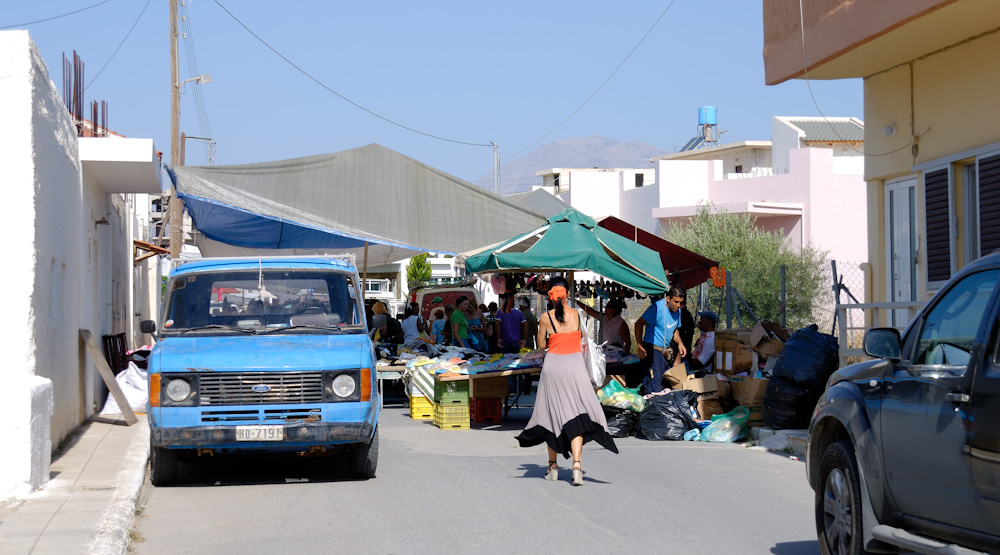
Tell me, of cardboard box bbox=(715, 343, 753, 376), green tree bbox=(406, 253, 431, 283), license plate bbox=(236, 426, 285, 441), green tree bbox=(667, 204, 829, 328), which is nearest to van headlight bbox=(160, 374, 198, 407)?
license plate bbox=(236, 426, 285, 441)

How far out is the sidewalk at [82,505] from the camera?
638 cm

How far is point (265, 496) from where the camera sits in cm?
872

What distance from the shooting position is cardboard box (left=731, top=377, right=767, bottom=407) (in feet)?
42.3

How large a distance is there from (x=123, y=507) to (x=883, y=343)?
5612 mm

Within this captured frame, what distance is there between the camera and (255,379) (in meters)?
8.73

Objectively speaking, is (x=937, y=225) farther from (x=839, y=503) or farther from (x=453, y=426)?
(x=839, y=503)

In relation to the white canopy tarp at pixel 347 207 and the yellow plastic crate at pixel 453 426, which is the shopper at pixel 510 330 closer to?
the white canopy tarp at pixel 347 207

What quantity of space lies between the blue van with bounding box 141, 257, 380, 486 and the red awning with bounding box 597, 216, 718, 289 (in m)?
8.99

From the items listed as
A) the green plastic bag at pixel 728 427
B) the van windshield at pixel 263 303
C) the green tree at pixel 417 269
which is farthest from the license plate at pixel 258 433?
the green tree at pixel 417 269

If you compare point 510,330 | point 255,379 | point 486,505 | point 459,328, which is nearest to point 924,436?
point 486,505

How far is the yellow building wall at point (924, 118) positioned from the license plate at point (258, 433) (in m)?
8.52

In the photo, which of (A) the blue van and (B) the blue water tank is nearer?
(A) the blue van

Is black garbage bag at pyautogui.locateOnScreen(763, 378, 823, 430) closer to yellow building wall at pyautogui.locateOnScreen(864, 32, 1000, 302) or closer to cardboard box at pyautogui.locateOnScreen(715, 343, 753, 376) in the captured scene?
cardboard box at pyautogui.locateOnScreen(715, 343, 753, 376)

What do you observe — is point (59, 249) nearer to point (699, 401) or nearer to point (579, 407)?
point (579, 407)
